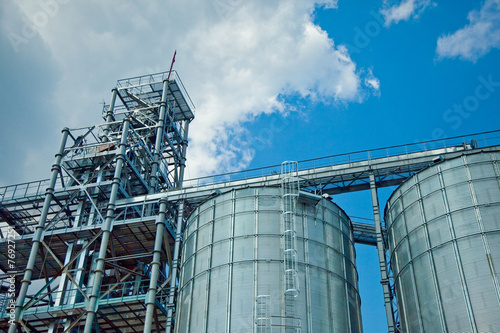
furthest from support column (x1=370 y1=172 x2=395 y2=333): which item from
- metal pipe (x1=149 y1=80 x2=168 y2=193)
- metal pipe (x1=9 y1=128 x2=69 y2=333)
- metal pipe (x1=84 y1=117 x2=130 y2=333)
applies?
metal pipe (x1=9 y1=128 x2=69 y2=333)

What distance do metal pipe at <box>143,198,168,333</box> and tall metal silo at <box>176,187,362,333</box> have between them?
237cm

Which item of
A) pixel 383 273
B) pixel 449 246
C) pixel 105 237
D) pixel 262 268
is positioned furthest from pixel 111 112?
pixel 449 246

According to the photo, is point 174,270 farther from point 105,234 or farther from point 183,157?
point 183,157

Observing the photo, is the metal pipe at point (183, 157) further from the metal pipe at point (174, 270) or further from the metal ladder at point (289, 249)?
the metal ladder at point (289, 249)

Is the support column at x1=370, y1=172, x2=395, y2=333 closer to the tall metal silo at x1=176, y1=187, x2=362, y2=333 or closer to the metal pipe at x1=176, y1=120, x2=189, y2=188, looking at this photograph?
the tall metal silo at x1=176, y1=187, x2=362, y2=333

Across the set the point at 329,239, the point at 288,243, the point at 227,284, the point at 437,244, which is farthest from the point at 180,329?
the point at 437,244

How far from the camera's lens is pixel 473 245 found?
1054 inches

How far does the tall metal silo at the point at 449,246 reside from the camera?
25.5 m

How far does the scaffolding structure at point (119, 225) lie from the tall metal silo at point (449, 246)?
1.48 meters

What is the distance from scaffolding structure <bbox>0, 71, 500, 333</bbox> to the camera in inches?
1393

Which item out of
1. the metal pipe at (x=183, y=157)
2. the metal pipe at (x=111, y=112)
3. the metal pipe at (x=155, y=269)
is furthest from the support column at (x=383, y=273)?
the metal pipe at (x=111, y=112)

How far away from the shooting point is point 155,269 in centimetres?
3541

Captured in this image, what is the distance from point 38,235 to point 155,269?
1041cm

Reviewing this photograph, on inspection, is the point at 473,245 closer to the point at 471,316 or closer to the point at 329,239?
the point at 471,316
